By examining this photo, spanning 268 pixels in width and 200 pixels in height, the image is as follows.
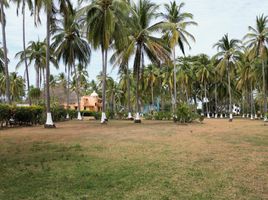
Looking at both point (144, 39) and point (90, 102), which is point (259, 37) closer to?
point (144, 39)

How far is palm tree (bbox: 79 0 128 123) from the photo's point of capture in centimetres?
2608

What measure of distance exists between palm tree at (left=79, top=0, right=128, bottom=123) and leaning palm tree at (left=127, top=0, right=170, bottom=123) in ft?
9.45

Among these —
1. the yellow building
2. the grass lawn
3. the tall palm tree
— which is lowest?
the grass lawn

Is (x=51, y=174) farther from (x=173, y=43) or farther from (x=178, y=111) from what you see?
(x=173, y=43)

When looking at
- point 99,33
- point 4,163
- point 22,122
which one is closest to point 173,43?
point 99,33

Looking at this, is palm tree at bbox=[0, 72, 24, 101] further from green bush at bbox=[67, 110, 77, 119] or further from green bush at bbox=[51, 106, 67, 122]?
green bush at bbox=[51, 106, 67, 122]

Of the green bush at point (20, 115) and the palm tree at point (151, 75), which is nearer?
the green bush at point (20, 115)

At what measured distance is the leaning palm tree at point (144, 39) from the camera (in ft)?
98.8

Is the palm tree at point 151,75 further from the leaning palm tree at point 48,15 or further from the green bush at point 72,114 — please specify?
the leaning palm tree at point 48,15

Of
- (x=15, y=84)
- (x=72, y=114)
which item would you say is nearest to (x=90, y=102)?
(x=15, y=84)

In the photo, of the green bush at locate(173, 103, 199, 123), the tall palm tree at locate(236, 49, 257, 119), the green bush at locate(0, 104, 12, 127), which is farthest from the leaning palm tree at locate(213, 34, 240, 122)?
the green bush at locate(0, 104, 12, 127)

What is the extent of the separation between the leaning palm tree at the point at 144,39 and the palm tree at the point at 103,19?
2879mm

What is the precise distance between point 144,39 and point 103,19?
5543 mm

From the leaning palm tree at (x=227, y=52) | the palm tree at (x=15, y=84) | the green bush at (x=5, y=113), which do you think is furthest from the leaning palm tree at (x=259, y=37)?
the palm tree at (x=15, y=84)
